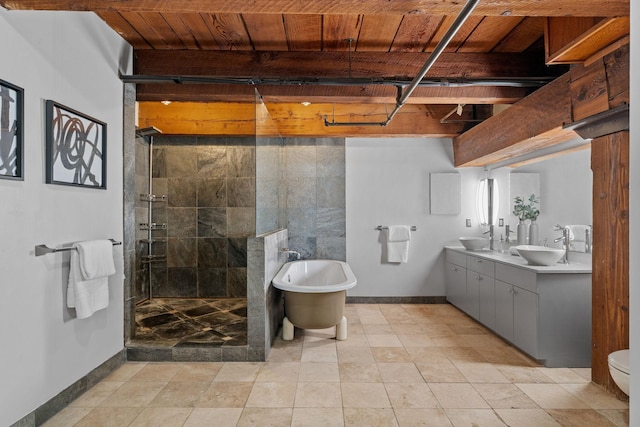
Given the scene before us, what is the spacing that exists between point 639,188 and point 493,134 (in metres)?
3.07

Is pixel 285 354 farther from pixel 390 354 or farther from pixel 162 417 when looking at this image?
pixel 162 417

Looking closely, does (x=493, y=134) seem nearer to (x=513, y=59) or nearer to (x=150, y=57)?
(x=513, y=59)

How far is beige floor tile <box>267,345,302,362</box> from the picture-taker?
2.86 metres

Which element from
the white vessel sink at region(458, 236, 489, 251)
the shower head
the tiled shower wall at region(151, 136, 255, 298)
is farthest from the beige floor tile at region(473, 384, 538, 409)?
the shower head

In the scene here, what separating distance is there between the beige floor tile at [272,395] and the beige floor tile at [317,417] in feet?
0.40

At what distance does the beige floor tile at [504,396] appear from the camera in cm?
219

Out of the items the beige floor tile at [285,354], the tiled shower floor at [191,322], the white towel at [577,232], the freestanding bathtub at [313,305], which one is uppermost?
the white towel at [577,232]

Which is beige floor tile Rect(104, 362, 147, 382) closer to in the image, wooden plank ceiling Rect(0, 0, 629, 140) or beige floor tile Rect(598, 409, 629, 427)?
wooden plank ceiling Rect(0, 0, 629, 140)

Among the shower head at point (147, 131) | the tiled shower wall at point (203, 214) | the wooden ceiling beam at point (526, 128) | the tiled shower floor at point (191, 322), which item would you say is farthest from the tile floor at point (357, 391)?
the shower head at point (147, 131)

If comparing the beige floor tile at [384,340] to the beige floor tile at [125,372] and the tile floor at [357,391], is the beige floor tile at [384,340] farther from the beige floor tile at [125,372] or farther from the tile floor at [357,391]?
the beige floor tile at [125,372]

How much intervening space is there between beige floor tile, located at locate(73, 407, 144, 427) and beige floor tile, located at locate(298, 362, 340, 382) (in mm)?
1068

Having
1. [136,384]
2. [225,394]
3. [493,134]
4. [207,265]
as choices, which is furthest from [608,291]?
[207,265]

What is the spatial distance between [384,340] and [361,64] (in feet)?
8.13

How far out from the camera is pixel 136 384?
243 cm
